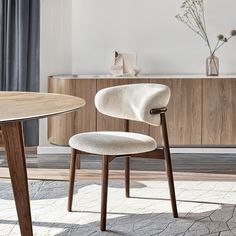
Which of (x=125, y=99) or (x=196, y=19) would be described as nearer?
(x=125, y=99)

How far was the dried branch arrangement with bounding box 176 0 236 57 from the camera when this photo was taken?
16.1ft

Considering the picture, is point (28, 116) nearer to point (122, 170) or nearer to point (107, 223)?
point (107, 223)

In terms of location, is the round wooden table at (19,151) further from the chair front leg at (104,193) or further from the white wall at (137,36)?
the white wall at (137,36)

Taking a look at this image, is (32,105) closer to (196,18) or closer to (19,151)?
(19,151)

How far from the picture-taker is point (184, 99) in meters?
4.52

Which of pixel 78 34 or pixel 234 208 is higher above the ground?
pixel 78 34

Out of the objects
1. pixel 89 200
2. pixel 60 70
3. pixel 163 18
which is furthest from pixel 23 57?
pixel 89 200

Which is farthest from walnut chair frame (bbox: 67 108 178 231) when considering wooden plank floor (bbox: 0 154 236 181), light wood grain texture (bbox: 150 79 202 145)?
light wood grain texture (bbox: 150 79 202 145)

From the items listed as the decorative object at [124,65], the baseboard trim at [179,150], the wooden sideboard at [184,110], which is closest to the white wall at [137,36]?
the baseboard trim at [179,150]

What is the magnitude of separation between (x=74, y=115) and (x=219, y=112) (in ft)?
4.16

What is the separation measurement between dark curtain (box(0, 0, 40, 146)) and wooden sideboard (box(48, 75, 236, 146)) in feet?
0.98

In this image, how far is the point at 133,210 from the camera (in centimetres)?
302

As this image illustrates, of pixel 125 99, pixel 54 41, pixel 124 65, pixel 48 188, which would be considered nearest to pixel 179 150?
pixel 124 65

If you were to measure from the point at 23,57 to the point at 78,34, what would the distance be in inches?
25.5
